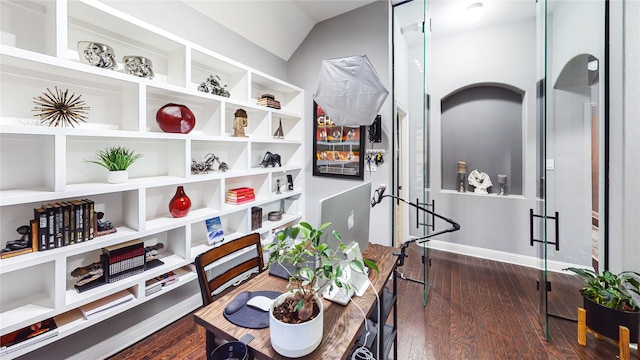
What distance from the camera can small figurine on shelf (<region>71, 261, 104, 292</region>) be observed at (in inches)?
58.2

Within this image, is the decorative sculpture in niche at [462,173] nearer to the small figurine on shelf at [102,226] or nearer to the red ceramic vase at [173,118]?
the red ceramic vase at [173,118]

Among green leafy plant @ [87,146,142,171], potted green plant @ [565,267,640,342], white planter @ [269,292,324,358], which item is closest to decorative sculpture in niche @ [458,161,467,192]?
potted green plant @ [565,267,640,342]

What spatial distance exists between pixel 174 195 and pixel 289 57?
2.33m

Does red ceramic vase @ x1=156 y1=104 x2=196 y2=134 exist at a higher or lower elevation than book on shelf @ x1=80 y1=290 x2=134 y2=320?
higher

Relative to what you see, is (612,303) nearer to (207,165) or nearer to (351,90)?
(351,90)

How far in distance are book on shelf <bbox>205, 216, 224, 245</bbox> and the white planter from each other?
156 cm

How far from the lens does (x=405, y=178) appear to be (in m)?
3.50

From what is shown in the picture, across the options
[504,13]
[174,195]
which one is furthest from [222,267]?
[504,13]

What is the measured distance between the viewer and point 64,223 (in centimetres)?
139

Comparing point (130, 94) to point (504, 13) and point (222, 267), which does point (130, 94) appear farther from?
point (504, 13)

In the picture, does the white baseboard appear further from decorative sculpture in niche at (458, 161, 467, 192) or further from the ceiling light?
the ceiling light

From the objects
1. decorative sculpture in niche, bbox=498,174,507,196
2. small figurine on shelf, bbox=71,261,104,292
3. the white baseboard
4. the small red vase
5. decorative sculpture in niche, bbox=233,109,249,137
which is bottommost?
the white baseboard

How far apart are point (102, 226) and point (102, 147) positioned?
0.55 meters

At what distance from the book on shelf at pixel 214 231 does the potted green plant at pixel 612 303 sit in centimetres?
291
